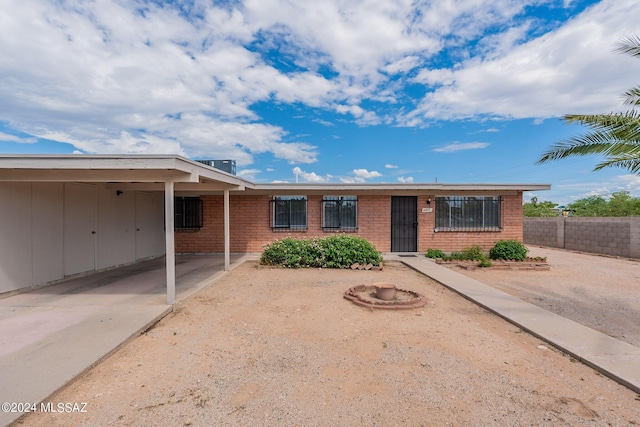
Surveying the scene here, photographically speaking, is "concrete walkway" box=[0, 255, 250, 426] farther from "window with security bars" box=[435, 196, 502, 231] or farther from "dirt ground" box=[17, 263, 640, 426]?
"window with security bars" box=[435, 196, 502, 231]

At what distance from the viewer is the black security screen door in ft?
36.5

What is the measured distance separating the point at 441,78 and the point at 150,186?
1046 cm

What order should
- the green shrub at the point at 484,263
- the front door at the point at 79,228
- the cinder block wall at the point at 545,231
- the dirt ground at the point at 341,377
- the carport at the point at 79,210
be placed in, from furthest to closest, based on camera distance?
the cinder block wall at the point at 545,231 < the green shrub at the point at 484,263 < the front door at the point at 79,228 < the carport at the point at 79,210 < the dirt ground at the point at 341,377

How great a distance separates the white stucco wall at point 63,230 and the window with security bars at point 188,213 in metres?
1.36

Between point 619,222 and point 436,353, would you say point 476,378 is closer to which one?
point 436,353

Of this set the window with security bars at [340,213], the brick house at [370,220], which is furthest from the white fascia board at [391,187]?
the window with security bars at [340,213]

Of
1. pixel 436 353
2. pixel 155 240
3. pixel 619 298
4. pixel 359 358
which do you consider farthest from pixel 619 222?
pixel 155 240

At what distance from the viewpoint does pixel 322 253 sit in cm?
893

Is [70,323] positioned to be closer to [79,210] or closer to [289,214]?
[79,210]

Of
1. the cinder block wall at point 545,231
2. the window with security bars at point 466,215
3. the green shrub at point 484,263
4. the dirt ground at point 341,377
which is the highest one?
the window with security bars at point 466,215

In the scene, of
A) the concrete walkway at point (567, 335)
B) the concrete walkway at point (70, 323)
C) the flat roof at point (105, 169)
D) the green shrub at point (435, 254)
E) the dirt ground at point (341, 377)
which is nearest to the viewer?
the dirt ground at point (341, 377)

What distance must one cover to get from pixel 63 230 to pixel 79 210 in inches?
25.3

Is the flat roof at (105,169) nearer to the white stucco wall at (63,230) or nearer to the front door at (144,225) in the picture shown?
the white stucco wall at (63,230)

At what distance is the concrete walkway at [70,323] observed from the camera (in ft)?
9.40
